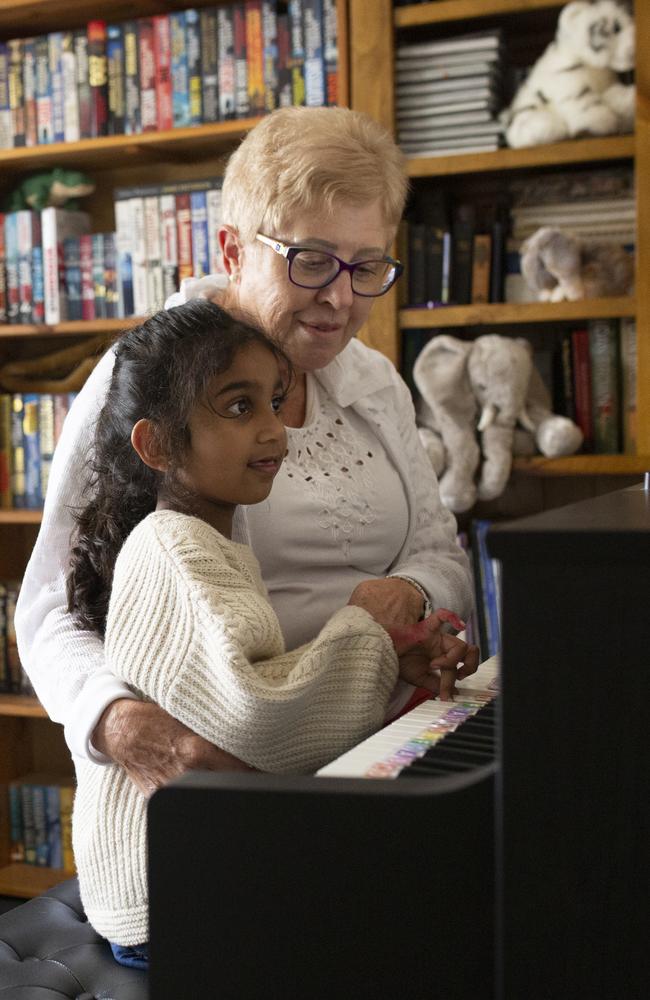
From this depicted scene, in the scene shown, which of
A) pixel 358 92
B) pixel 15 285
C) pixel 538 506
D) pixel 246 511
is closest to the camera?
pixel 246 511

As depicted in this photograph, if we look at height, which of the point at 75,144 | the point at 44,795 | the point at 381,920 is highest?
the point at 75,144

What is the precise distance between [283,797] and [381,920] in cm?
9

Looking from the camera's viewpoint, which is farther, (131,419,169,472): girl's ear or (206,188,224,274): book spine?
(206,188,224,274): book spine

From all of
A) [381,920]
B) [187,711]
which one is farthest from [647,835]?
[187,711]

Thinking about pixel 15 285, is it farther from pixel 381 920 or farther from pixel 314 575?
pixel 381 920

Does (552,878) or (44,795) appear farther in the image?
(44,795)

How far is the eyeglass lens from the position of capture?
143 centimetres

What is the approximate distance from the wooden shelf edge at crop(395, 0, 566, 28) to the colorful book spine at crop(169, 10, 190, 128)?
1.66 feet

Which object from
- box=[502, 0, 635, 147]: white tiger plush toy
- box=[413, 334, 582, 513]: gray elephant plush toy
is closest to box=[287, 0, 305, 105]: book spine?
box=[502, 0, 635, 147]: white tiger plush toy

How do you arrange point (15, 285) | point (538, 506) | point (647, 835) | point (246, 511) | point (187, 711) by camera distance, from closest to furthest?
1. point (647, 835)
2. point (187, 711)
3. point (246, 511)
4. point (538, 506)
5. point (15, 285)

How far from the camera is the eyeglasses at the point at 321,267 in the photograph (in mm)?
1429

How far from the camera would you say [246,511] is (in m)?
1.36

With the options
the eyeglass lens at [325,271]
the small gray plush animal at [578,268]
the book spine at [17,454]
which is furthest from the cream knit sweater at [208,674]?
the book spine at [17,454]

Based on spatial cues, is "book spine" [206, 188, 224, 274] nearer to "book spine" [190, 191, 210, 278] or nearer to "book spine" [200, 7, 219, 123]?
"book spine" [190, 191, 210, 278]
